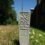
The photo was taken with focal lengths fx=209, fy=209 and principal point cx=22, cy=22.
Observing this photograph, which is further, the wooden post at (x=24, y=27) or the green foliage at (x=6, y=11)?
the green foliage at (x=6, y=11)

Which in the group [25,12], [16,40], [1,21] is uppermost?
[25,12]

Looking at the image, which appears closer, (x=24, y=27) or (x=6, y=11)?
(x=24, y=27)

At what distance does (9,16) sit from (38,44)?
12.9 meters

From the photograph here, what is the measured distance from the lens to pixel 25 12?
24.9 feet

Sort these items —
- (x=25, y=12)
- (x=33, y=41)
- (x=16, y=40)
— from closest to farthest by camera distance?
(x=25, y=12) → (x=16, y=40) → (x=33, y=41)

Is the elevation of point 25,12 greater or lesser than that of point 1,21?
greater

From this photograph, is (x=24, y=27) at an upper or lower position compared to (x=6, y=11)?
upper

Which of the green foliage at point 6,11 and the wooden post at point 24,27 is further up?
the wooden post at point 24,27

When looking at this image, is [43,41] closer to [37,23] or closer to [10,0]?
[37,23]

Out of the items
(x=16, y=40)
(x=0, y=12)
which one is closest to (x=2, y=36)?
(x=16, y=40)

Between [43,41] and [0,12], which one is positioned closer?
[43,41]

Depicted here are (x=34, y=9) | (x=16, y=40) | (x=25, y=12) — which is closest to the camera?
(x=25, y=12)

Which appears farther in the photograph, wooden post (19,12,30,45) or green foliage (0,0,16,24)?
green foliage (0,0,16,24)

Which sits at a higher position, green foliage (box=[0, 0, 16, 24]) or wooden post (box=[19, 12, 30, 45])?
wooden post (box=[19, 12, 30, 45])
